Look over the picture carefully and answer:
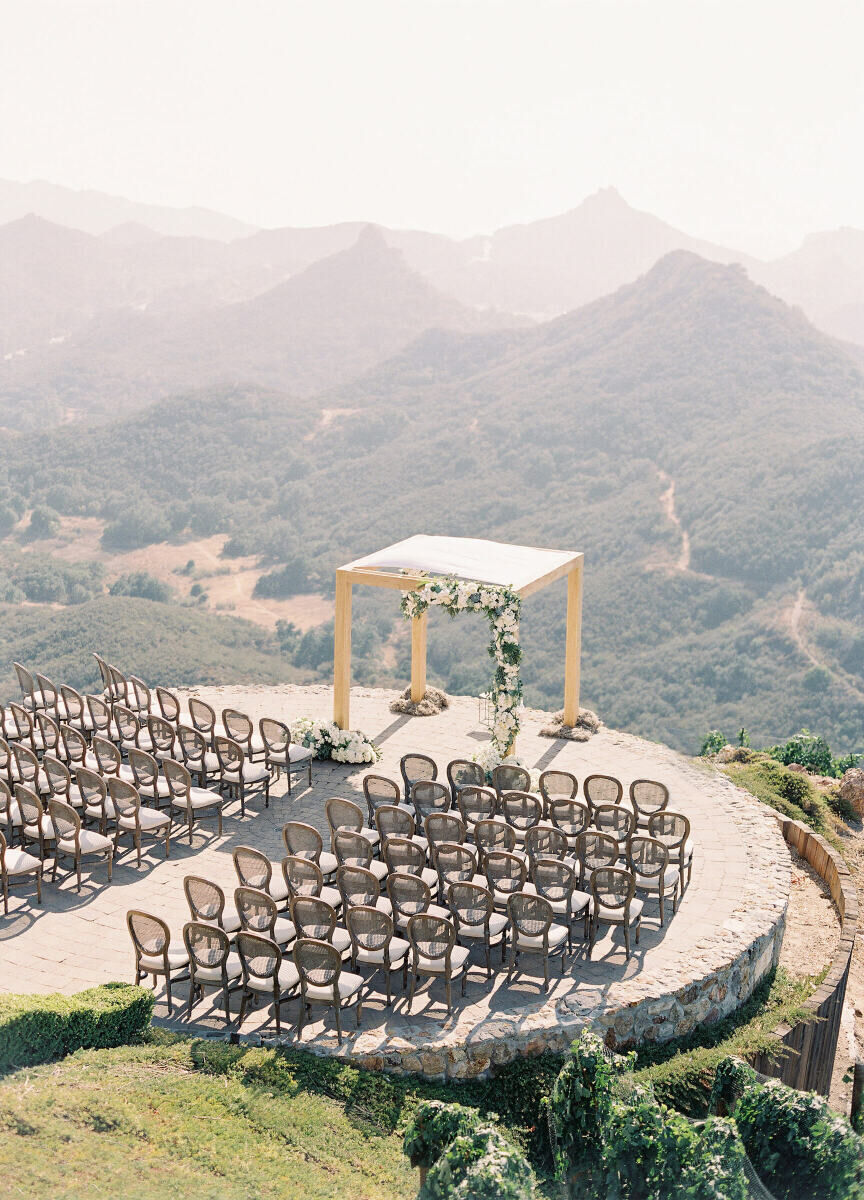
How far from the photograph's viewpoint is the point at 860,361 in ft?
215

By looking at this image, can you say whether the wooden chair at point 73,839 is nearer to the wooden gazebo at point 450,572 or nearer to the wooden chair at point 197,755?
the wooden chair at point 197,755

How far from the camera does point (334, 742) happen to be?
1174 centimetres

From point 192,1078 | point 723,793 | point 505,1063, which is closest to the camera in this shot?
point 192,1078

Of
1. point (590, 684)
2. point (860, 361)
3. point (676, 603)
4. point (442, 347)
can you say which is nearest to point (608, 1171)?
point (590, 684)

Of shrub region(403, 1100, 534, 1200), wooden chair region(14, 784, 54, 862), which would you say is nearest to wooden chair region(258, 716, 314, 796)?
wooden chair region(14, 784, 54, 862)

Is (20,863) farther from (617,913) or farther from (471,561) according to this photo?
(471,561)

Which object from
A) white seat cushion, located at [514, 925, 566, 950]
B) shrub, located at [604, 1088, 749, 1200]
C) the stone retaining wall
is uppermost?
shrub, located at [604, 1088, 749, 1200]

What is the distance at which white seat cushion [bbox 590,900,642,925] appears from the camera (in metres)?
7.78

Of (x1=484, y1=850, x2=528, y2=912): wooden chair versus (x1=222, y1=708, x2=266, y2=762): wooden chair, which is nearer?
(x1=484, y1=850, x2=528, y2=912): wooden chair

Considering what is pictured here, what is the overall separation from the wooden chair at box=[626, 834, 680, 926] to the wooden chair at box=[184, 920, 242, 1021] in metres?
3.22

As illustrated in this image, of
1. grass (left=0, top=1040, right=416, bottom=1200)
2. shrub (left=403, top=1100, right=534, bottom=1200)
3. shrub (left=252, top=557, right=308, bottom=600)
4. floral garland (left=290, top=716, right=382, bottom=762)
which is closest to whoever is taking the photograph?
shrub (left=403, top=1100, right=534, bottom=1200)

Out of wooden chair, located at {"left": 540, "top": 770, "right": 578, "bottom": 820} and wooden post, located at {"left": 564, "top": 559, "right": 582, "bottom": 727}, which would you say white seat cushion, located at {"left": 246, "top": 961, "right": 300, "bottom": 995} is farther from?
wooden post, located at {"left": 564, "top": 559, "right": 582, "bottom": 727}

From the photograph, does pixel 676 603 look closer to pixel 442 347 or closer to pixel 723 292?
pixel 723 292

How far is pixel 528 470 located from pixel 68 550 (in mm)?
27937
